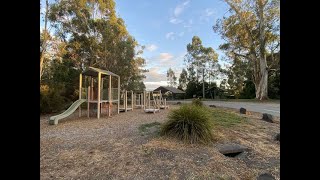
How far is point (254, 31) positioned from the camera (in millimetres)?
22203

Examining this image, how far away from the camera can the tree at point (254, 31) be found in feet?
66.6

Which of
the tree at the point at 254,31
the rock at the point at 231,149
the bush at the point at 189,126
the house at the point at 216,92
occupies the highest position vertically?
the tree at the point at 254,31

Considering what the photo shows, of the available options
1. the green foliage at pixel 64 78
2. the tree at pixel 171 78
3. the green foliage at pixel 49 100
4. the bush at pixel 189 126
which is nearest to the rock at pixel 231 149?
the bush at pixel 189 126

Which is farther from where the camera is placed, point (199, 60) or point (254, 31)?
point (199, 60)

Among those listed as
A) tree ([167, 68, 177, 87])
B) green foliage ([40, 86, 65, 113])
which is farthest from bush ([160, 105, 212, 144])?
tree ([167, 68, 177, 87])

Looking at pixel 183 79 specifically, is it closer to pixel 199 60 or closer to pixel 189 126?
pixel 199 60

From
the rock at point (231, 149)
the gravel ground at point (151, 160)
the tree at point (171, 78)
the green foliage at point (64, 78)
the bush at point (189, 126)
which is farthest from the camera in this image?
the tree at point (171, 78)

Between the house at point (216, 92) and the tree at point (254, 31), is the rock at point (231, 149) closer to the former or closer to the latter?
the tree at point (254, 31)

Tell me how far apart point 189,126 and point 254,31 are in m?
21.5

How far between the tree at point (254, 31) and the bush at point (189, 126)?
59.8ft

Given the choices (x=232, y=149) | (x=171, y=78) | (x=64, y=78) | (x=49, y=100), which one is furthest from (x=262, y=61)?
(x=171, y=78)

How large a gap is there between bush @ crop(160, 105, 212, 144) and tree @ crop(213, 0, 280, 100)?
18.2 m
